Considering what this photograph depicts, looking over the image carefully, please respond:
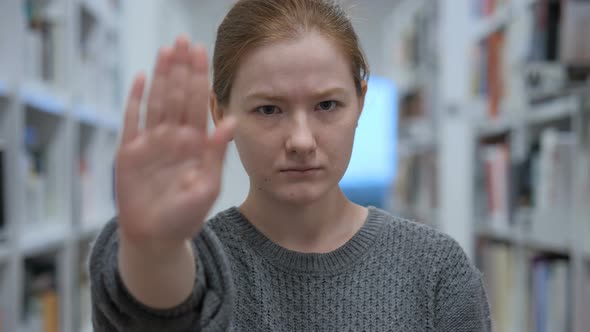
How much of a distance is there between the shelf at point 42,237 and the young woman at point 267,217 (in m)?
1.36

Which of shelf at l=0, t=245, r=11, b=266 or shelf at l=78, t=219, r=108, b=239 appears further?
shelf at l=78, t=219, r=108, b=239

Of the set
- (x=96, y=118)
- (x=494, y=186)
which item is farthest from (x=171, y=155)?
(x=96, y=118)

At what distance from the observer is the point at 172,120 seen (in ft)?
1.96

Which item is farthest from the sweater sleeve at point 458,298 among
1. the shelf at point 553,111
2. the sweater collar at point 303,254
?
the shelf at point 553,111

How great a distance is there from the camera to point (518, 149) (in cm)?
247

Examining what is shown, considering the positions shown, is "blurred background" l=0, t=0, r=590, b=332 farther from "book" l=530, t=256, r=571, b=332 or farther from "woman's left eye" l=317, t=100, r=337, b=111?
"woman's left eye" l=317, t=100, r=337, b=111

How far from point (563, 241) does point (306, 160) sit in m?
1.40

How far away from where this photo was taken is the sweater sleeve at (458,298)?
88 cm

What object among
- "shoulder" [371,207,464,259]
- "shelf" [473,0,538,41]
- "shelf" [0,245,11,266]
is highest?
"shelf" [473,0,538,41]

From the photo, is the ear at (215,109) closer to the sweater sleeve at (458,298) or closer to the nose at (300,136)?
the nose at (300,136)

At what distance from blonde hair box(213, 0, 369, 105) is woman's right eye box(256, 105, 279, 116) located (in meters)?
0.06

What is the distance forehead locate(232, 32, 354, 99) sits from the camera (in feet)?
2.62

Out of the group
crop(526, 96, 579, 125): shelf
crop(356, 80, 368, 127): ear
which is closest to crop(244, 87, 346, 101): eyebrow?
crop(356, 80, 368, 127): ear

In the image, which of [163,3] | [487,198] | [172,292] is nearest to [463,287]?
[172,292]
